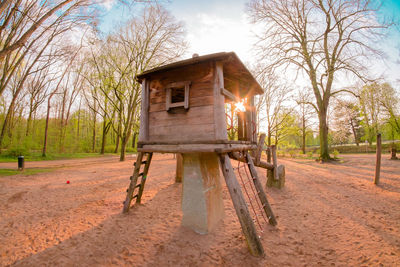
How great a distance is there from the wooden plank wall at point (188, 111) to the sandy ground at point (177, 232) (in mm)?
2317

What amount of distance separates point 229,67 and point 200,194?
10.8 ft

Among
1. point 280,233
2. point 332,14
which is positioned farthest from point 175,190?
point 332,14

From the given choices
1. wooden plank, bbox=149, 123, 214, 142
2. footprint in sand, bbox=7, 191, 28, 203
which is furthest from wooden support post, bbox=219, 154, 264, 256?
footprint in sand, bbox=7, 191, 28, 203

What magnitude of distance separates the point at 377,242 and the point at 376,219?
4.62ft

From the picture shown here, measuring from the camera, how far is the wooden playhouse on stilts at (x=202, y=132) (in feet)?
11.6

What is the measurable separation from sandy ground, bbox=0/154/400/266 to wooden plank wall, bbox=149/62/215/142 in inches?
91.2

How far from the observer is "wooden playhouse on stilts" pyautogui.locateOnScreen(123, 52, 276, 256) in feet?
11.6

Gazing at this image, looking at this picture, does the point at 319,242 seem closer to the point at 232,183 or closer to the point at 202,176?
the point at 232,183

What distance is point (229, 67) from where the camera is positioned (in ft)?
13.8

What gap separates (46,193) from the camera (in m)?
6.63

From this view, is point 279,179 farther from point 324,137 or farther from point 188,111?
point 324,137

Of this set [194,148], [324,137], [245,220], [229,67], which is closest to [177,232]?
[245,220]

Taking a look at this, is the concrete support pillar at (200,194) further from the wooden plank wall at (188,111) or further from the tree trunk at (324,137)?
the tree trunk at (324,137)

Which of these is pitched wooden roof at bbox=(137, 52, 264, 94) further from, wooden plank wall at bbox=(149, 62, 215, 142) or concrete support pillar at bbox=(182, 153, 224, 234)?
concrete support pillar at bbox=(182, 153, 224, 234)
